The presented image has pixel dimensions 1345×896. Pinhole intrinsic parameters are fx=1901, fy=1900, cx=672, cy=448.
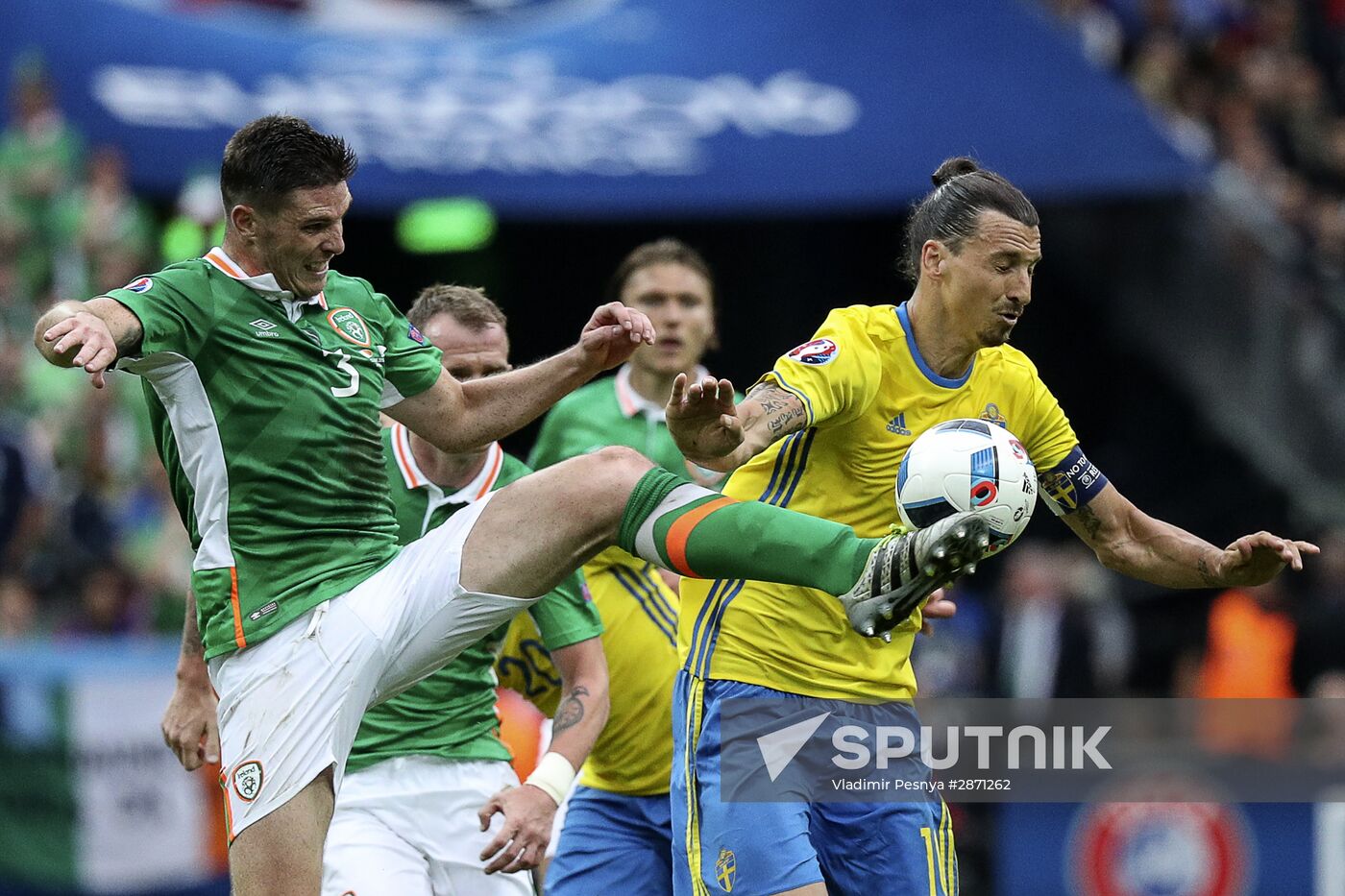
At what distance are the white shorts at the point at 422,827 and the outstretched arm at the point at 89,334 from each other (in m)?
1.75

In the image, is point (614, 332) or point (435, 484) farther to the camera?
point (435, 484)

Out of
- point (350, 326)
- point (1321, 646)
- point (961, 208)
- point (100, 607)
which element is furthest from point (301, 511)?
point (1321, 646)

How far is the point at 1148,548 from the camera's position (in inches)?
218

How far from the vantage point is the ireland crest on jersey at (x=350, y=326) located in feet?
16.8

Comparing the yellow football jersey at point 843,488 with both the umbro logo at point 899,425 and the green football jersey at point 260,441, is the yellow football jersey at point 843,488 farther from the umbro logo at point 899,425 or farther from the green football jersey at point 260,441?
the green football jersey at point 260,441

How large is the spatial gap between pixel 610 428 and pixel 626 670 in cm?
101

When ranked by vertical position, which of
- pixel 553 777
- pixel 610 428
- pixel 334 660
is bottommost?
pixel 553 777

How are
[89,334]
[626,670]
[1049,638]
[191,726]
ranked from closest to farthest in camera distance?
[89,334], [191,726], [626,670], [1049,638]

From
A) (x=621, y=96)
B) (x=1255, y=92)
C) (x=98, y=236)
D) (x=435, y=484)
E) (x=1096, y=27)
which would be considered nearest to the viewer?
(x=435, y=484)

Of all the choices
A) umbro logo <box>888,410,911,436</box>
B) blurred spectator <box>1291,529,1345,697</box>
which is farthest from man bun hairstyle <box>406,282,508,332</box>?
blurred spectator <box>1291,529,1345,697</box>

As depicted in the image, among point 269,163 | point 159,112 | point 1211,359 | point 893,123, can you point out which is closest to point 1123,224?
point 1211,359

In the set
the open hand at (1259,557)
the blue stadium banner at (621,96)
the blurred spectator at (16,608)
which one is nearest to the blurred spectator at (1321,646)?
the blue stadium banner at (621,96)

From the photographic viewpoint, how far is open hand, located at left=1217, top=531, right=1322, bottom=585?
204 inches

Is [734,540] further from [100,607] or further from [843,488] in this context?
[100,607]
